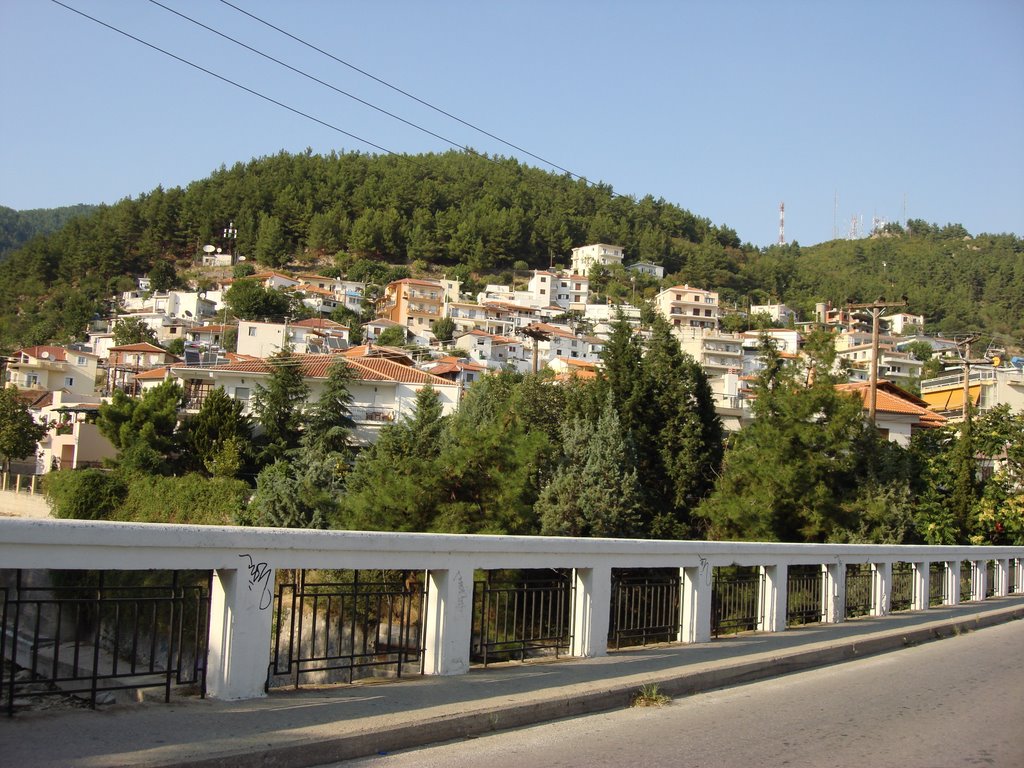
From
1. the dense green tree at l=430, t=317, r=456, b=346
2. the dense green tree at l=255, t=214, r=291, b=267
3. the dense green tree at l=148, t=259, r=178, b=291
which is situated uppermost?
the dense green tree at l=255, t=214, r=291, b=267

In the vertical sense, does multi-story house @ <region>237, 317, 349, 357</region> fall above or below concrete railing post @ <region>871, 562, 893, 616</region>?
above

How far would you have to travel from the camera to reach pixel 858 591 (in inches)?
728

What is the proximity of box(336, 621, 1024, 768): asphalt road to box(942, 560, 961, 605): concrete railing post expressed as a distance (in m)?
12.0

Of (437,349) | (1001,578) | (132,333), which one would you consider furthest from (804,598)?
(132,333)

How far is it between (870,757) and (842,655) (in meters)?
5.99

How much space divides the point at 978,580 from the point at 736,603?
44.9 ft

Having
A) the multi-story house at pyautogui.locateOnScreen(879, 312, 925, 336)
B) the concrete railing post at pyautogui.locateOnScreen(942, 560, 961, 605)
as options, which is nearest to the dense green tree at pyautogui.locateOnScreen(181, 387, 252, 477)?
the concrete railing post at pyautogui.locateOnScreen(942, 560, 961, 605)

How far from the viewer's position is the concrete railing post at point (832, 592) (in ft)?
53.4

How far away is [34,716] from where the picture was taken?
647cm

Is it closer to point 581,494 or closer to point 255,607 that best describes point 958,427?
point 581,494

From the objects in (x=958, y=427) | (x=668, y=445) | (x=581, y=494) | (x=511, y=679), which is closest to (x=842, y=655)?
(x=511, y=679)

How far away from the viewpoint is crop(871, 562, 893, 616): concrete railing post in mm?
18500

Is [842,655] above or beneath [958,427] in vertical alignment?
beneath

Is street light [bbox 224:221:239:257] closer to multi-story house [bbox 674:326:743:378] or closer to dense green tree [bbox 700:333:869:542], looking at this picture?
multi-story house [bbox 674:326:743:378]
